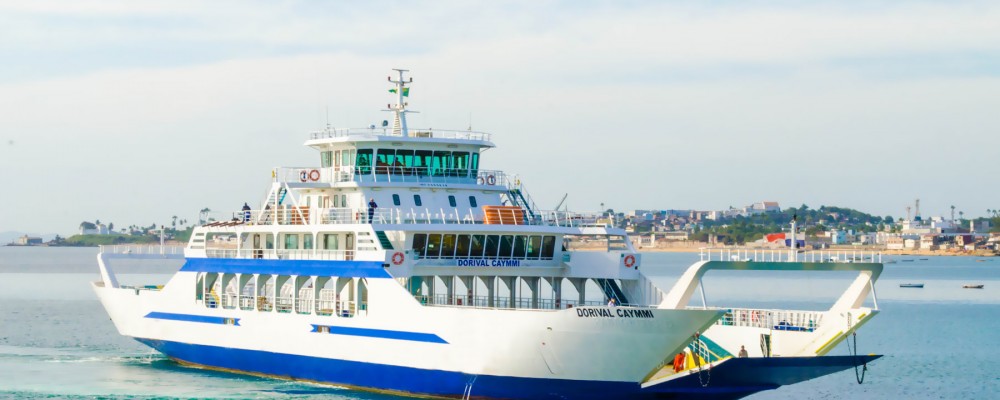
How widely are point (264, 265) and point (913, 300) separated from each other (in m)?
61.3

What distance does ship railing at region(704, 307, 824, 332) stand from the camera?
3258 cm

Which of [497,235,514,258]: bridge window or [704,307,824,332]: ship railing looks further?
[497,235,514,258]: bridge window

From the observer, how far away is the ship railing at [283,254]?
118ft

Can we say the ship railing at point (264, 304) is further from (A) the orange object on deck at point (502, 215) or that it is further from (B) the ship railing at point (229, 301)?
(A) the orange object on deck at point (502, 215)

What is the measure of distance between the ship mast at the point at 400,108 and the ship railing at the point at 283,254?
4125mm

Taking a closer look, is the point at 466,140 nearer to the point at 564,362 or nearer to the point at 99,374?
the point at 564,362

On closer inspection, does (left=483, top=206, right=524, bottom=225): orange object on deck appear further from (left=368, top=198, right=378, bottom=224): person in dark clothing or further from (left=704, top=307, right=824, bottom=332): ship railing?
(left=704, top=307, right=824, bottom=332): ship railing

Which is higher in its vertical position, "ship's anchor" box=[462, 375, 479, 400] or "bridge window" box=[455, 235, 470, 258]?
"bridge window" box=[455, 235, 470, 258]

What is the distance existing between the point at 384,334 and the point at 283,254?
18.3 feet

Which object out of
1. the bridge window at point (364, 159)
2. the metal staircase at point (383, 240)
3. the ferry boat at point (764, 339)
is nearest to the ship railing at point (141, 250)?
the bridge window at point (364, 159)

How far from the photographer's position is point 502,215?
35906mm

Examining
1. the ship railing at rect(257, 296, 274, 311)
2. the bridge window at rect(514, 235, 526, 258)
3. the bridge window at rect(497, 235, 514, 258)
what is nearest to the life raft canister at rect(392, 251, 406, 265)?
the bridge window at rect(497, 235, 514, 258)

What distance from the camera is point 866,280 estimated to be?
31.5m

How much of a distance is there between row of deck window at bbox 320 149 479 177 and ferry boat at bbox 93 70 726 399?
0.04 m
